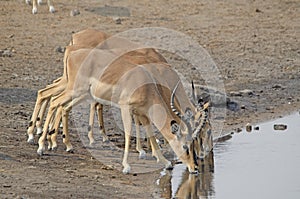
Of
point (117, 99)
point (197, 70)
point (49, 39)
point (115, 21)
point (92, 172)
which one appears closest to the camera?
point (92, 172)

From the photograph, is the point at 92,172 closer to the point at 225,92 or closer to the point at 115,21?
the point at 225,92

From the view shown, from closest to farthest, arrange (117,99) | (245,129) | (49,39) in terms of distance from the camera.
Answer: (117,99) < (245,129) < (49,39)

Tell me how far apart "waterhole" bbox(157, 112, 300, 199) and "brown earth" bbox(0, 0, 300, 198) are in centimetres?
32

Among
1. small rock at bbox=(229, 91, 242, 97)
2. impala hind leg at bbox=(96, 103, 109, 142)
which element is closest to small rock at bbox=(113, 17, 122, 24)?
small rock at bbox=(229, 91, 242, 97)

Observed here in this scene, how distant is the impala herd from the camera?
33.5ft

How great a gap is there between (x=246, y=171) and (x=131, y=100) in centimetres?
145

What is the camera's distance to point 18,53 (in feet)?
51.2

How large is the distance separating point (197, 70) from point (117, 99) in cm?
473

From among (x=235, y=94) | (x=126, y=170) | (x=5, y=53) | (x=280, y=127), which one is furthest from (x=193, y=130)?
(x=5, y=53)

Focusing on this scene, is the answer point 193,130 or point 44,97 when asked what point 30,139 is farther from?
point 193,130

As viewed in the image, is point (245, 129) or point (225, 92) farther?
point (225, 92)

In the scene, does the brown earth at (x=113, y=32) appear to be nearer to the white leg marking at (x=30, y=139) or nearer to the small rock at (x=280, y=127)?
the white leg marking at (x=30, y=139)

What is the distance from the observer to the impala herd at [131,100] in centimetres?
1022

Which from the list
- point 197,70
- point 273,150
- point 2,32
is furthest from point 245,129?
point 2,32
